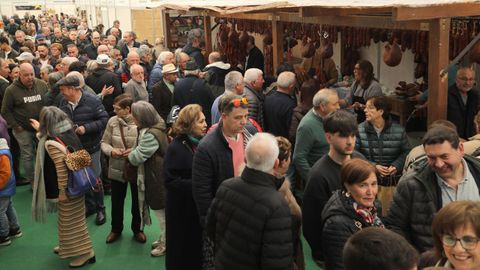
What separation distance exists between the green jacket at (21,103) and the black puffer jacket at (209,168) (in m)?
3.76

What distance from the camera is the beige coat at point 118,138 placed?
16.6 feet

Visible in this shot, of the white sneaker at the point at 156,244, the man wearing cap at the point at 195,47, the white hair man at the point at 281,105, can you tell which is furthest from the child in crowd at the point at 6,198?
the man wearing cap at the point at 195,47

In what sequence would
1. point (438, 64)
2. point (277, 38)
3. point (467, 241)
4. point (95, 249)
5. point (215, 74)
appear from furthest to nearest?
point (215, 74), point (277, 38), point (95, 249), point (438, 64), point (467, 241)

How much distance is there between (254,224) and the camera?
2.66 m

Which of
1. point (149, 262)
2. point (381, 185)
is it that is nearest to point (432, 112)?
point (381, 185)

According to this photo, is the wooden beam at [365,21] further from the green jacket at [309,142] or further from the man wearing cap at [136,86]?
the man wearing cap at [136,86]

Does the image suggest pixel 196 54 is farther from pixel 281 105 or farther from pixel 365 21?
pixel 365 21

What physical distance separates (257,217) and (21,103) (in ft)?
15.5

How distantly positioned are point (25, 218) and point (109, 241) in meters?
1.41

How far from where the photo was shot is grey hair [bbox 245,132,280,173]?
8.91 ft

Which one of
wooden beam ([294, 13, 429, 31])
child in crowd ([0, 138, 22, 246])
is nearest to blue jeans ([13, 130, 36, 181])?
child in crowd ([0, 138, 22, 246])

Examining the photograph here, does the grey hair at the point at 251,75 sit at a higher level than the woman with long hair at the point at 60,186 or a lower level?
higher

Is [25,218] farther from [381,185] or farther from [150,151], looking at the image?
[381,185]

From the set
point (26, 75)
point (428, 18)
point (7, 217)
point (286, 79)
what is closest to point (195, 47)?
point (26, 75)
